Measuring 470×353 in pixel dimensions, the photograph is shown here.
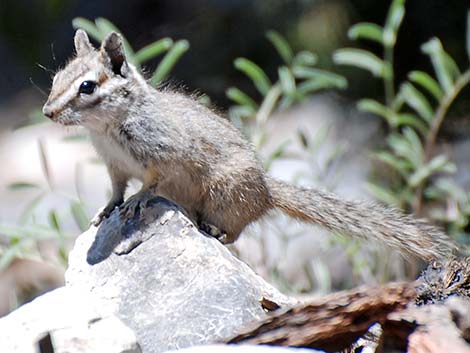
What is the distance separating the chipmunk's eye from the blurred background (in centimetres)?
109

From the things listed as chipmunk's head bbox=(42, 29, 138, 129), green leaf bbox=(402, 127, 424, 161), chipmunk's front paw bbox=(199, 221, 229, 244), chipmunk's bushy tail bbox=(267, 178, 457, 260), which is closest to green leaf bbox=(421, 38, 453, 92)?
green leaf bbox=(402, 127, 424, 161)

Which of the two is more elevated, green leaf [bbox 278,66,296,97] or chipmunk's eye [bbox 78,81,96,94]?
chipmunk's eye [bbox 78,81,96,94]

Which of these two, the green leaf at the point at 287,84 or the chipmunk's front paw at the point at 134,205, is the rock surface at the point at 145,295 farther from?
the green leaf at the point at 287,84

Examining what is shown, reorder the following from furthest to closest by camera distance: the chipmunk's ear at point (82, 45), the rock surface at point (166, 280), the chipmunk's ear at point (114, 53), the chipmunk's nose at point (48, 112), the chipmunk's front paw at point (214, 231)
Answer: the chipmunk's front paw at point (214, 231)
the chipmunk's ear at point (82, 45)
the chipmunk's ear at point (114, 53)
the chipmunk's nose at point (48, 112)
the rock surface at point (166, 280)

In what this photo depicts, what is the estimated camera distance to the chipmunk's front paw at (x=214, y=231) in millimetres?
4719

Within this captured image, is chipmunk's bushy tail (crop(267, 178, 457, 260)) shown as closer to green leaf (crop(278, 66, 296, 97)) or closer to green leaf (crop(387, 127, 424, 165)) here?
green leaf (crop(278, 66, 296, 97))

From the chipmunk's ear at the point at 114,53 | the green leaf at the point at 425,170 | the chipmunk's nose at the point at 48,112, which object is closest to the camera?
the chipmunk's nose at the point at 48,112

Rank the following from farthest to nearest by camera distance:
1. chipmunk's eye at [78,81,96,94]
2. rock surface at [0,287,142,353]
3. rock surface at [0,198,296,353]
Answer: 1. chipmunk's eye at [78,81,96,94]
2. rock surface at [0,198,296,353]
3. rock surface at [0,287,142,353]

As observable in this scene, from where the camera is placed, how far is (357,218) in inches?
193

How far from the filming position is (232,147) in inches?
187

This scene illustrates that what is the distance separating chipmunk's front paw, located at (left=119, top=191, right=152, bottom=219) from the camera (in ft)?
14.3

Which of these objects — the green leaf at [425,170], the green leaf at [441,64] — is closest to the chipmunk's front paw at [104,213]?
the green leaf at [425,170]

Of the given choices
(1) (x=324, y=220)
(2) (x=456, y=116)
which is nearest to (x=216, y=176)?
(1) (x=324, y=220)

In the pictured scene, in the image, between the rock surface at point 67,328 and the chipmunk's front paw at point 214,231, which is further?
the chipmunk's front paw at point 214,231
